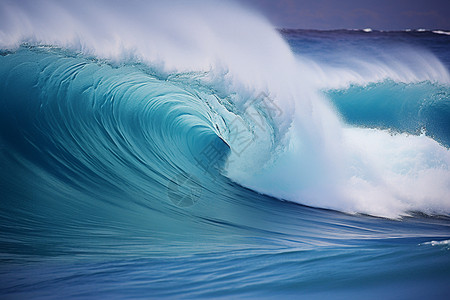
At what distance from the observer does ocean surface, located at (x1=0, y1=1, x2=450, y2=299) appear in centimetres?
196

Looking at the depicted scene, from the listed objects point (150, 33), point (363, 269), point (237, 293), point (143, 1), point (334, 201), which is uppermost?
point (143, 1)

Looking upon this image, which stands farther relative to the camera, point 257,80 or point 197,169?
point 197,169

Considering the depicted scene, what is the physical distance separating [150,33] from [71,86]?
77cm

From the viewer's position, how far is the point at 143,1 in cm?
335

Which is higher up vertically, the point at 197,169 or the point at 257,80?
the point at 257,80

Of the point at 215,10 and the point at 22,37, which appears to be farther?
the point at 215,10

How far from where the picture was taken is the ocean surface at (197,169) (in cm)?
196

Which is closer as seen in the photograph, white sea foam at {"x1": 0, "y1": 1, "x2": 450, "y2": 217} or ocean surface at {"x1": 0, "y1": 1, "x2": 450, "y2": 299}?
ocean surface at {"x1": 0, "y1": 1, "x2": 450, "y2": 299}

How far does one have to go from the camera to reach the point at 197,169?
3600mm

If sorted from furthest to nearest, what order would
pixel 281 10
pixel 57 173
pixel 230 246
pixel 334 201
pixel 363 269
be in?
pixel 281 10
pixel 334 201
pixel 57 173
pixel 230 246
pixel 363 269

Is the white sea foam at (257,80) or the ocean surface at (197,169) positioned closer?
the ocean surface at (197,169)

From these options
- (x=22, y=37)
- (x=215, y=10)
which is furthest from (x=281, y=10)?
(x=22, y=37)

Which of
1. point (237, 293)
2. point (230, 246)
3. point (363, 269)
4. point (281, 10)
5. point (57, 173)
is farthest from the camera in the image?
point (281, 10)

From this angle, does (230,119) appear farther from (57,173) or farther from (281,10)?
(57,173)
